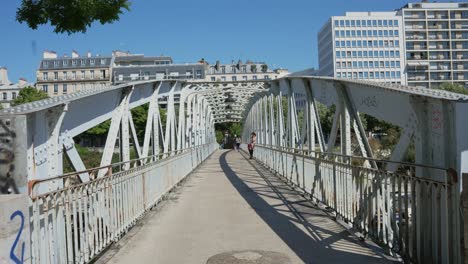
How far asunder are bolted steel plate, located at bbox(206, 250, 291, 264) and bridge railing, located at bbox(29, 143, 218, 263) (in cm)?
141

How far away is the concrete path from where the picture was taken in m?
5.98

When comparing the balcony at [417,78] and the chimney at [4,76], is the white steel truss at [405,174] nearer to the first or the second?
the balcony at [417,78]

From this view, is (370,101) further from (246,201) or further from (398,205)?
(246,201)

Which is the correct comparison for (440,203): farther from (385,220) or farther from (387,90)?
(387,90)

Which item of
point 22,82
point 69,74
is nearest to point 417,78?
point 69,74

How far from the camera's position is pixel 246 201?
1095 centimetres

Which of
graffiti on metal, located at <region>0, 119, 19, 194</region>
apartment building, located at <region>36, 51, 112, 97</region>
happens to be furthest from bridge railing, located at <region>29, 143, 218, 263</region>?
apartment building, located at <region>36, 51, 112, 97</region>

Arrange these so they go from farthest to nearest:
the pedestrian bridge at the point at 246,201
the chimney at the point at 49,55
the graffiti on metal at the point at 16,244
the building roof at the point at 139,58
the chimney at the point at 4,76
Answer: the building roof at the point at 139,58, the chimney at the point at 4,76, the chimney at the point at 49,55, the pedestrian bridge at the point at 246,201, the graffiti on metal at the point at 16,244

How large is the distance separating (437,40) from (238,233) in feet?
376

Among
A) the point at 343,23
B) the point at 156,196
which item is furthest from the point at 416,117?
the point at 343,23

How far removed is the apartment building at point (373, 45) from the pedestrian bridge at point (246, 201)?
10169 cm

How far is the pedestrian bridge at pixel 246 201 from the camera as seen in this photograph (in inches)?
167

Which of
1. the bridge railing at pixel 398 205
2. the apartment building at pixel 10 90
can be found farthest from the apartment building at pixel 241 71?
the bridge railing at pixel 398 205

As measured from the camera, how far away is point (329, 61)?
112m
